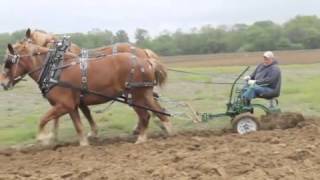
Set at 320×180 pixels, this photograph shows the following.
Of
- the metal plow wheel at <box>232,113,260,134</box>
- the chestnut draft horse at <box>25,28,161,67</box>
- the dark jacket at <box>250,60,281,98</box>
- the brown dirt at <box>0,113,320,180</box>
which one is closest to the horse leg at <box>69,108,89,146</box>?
the brown dirt at <box>0,113,320,180</box>

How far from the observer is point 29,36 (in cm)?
1291

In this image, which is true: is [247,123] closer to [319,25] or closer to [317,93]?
[317,93]

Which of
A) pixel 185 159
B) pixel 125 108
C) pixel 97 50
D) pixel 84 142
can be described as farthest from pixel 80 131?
pixel 125 108

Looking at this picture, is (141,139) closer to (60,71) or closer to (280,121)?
(60,71)

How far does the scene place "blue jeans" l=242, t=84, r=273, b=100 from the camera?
12828 millimetres

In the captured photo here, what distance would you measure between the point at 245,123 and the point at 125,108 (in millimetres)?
5702

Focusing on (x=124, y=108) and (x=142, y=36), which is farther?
(x=142, y=36)

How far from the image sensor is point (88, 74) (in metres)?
12.3

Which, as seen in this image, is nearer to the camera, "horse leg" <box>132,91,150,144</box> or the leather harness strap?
the leather harness strap

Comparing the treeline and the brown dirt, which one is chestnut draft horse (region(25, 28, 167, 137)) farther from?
the treeline

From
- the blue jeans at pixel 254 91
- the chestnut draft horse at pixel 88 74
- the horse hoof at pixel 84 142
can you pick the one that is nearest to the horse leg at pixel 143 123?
the chestnut draft horse at pixel 88 74

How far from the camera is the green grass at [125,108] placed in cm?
1415

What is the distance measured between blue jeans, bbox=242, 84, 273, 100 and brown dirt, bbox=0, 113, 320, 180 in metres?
0.88

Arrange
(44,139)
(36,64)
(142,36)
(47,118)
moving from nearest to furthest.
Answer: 1. (47,118)
2. (44,139)
3. (36,64)
4. (142,36)
